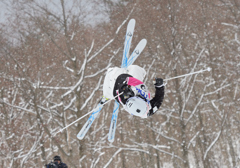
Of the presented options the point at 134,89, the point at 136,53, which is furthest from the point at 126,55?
the point at 134,89

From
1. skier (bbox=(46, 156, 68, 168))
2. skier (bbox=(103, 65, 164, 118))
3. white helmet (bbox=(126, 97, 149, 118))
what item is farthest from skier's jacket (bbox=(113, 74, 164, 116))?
skier (bbox=(46, 156, 68, 168))

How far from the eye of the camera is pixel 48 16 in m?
9.41

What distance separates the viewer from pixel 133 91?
Result: 4.22 m

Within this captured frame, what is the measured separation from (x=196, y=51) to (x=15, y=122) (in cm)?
933

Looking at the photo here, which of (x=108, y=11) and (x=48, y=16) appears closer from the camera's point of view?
(x=48, y=16)

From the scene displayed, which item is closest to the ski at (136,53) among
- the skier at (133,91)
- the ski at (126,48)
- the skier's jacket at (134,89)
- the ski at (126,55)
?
the ski at (126,55)

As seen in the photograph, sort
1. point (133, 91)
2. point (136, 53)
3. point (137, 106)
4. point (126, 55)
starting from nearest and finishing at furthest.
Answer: point (137, 106) → point (133, 91) → point (126, 55) → point (136, 53)

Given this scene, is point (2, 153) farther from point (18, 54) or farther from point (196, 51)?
point (196, 51)

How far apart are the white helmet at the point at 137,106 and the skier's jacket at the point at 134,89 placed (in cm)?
12

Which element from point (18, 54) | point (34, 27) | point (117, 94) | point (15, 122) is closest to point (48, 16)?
point (34, 27)

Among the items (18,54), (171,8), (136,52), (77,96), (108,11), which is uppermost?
(108,11)

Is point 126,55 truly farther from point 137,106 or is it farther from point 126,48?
point 137,106

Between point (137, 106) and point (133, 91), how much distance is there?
0.26 metres

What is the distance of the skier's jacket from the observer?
13.9 feet
